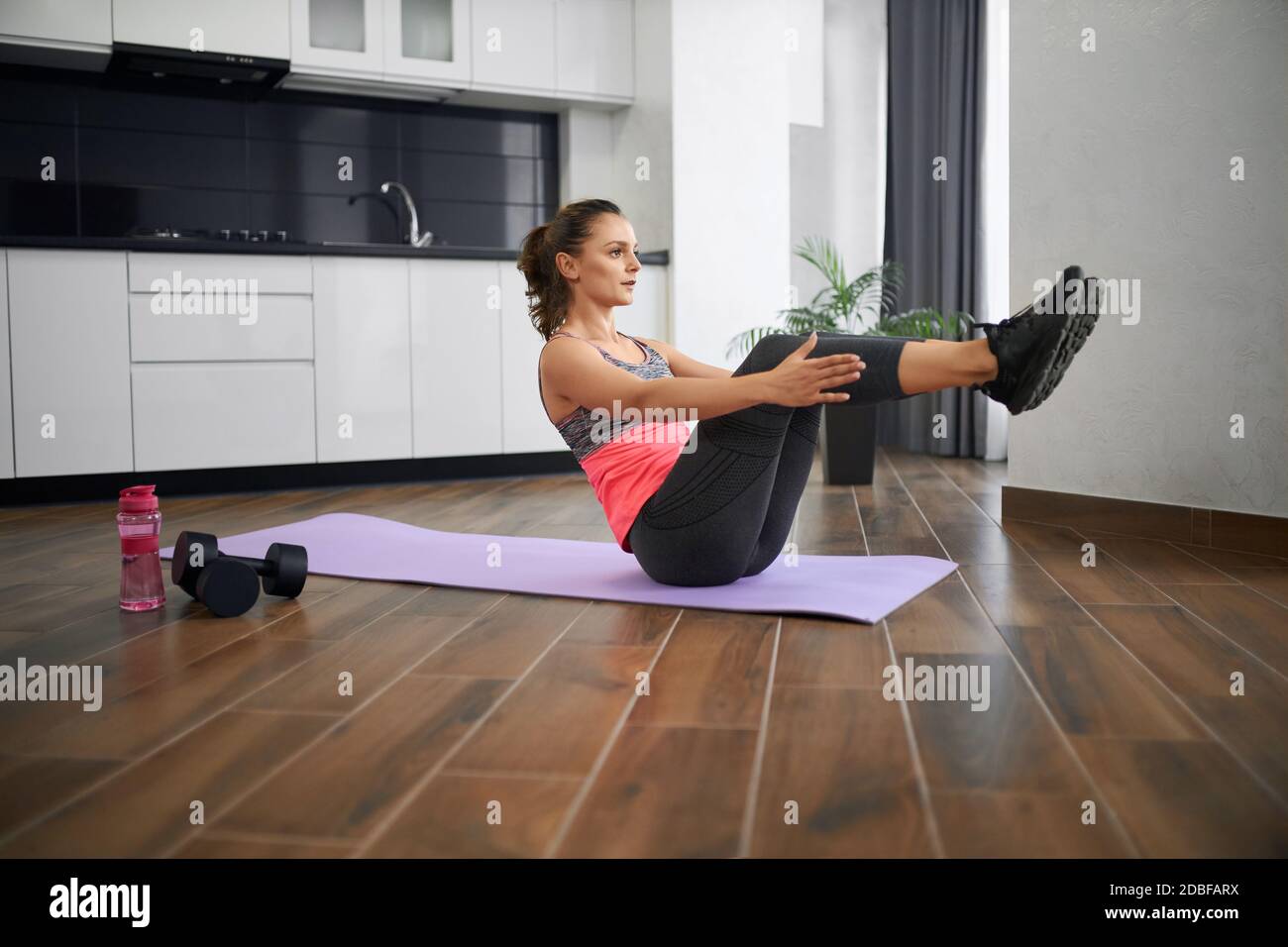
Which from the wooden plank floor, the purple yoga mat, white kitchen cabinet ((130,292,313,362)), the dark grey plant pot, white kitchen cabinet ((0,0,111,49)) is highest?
white kitchen cabinet ((0,0,111,49))

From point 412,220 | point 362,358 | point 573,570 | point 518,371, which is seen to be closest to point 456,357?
point 518,371

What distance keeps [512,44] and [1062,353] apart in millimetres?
3536

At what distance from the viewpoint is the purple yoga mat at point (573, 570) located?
211 cm

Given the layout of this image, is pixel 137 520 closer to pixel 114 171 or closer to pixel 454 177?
pixel 114 171

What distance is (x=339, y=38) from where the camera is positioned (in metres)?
4.46

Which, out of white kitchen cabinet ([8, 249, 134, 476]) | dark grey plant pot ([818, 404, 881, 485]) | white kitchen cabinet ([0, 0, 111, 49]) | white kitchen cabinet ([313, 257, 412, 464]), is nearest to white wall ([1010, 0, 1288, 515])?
dark grey plant pot ([818, 404, 881, 485])

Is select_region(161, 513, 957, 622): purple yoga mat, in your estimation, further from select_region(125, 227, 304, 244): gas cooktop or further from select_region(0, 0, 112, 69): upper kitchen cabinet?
select_region(0, 0, 112, 69): upper kitchen cabinet

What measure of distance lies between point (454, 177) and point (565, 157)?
0.51 m

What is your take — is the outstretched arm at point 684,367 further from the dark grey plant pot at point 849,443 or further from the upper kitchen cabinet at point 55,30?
the upper kitchen cabinet at point 55,30

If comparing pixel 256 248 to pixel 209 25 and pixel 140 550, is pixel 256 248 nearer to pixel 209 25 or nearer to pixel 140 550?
pixel 209 25

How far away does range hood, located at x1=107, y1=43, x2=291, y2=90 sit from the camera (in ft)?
13.6

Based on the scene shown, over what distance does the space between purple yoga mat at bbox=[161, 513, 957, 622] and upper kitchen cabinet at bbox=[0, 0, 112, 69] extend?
2137mm

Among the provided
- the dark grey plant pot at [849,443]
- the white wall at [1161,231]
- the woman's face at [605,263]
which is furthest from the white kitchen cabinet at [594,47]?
the woman's face at [605,263]

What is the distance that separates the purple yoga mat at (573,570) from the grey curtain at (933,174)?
9.49 ft
